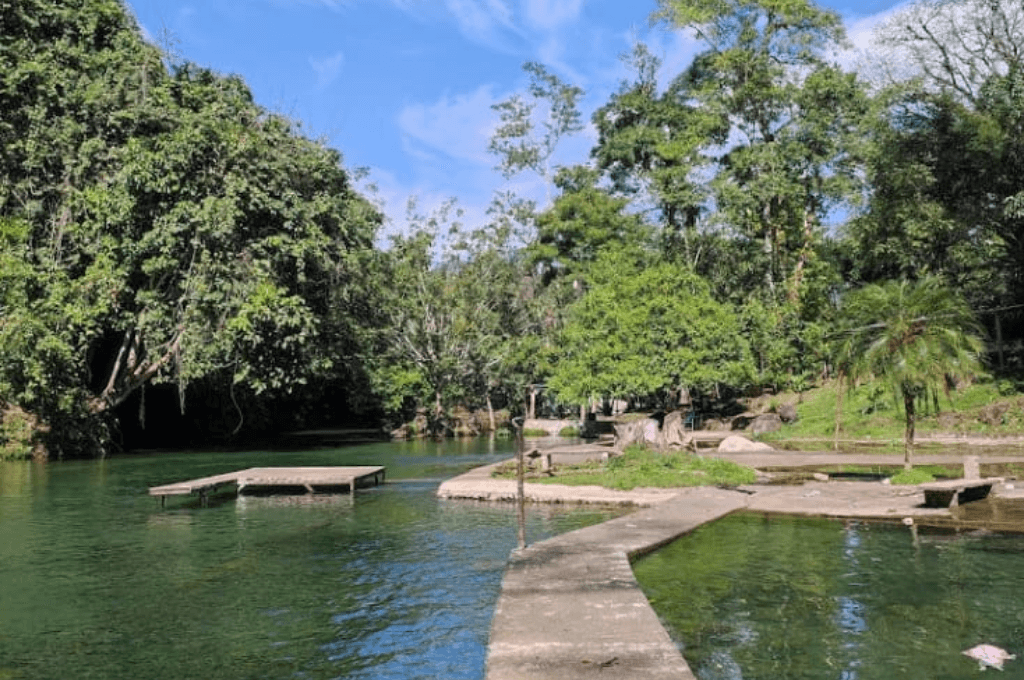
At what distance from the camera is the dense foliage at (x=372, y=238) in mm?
37219

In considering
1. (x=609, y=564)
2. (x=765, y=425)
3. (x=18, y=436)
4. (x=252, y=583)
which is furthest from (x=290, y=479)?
(x=765, y=425)

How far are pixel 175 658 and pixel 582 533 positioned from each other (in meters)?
7.71

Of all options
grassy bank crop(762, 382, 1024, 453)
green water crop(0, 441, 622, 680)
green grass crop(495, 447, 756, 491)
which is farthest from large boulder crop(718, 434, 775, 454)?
green water crop(0, 441, 622, 680)

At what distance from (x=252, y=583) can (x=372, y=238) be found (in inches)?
1483

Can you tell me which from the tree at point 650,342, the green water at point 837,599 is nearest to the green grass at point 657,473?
the green water at point 837,599

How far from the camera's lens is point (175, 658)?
399 inches

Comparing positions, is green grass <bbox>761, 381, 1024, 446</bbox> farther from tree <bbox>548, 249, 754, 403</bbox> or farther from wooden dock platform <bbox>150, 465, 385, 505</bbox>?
wooden dock platform <bbox>150, 465, 385, 505</bbox>

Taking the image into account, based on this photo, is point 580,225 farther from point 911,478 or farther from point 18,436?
point 911,478

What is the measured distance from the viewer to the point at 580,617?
9.46 meters

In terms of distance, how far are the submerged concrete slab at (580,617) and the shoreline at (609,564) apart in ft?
0.04

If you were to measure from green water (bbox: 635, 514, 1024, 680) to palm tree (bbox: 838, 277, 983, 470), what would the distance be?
6.21 meters

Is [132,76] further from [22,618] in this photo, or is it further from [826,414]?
[826,414]

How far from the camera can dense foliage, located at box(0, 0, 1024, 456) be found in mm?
37219

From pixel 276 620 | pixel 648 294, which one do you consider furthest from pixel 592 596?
pixel 648 294
